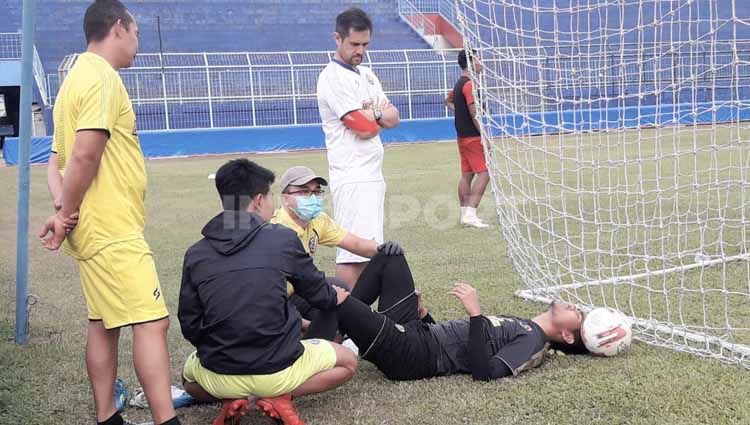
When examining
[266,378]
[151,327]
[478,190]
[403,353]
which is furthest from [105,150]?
[478,190]

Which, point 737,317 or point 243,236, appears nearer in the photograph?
point 243,236

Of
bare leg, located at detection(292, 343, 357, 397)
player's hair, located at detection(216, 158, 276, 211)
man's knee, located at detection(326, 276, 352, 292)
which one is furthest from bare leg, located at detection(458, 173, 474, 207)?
player's hair, located at detection(216, 158, 276, 211)

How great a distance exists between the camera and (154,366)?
305cm

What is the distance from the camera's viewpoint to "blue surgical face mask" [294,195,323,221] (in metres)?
4.02

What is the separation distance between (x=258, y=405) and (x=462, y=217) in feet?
17.6

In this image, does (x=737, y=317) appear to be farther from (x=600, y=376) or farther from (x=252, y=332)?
(x=252, y=332)

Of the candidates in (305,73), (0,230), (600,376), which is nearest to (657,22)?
(600,376)

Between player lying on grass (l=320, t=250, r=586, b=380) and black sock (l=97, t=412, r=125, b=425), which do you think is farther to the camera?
player lying on grass (l=320, t=250, r=586, b=380)

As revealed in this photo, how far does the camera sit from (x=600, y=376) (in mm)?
3590

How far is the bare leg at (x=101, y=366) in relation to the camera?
3.20 meters

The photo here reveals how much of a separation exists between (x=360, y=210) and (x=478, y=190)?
3.99 metres

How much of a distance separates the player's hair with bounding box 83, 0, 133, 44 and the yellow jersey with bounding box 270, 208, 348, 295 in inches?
52.4

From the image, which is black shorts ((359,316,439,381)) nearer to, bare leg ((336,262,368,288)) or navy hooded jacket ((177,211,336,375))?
navy hooded jacket ((177,211,336,375))

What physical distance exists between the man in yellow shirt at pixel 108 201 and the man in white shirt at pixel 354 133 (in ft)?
5.01
